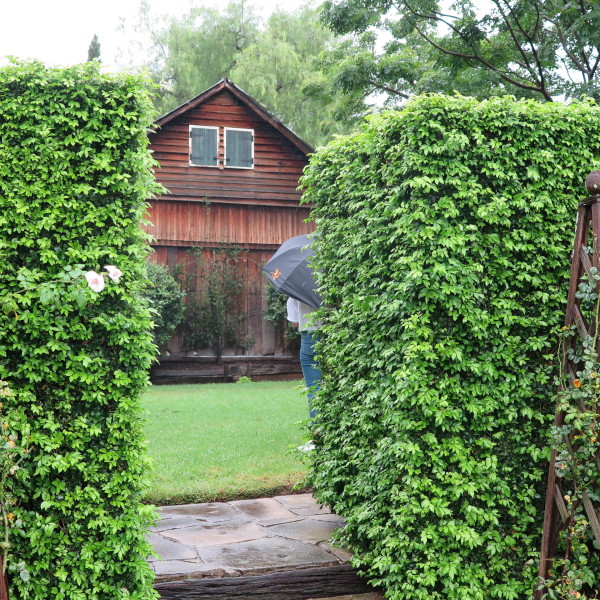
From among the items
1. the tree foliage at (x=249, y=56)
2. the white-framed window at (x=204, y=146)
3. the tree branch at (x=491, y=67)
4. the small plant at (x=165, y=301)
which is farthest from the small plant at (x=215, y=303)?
the tree foliage at (x=249, y=56)

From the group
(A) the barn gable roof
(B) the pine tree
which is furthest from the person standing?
(B) the pine tree

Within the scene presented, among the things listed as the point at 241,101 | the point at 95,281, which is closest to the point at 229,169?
the point at 241,101

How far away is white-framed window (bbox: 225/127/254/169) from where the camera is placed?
16.4 m

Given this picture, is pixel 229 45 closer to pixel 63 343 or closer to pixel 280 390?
pixel 280 390

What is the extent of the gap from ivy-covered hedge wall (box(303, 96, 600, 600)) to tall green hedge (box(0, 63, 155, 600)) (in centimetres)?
135

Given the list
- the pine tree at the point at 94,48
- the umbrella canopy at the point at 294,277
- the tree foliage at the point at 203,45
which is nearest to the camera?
the umbrella canopy at the point at 294,277

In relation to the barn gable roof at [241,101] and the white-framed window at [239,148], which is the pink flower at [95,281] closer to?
the barn gable roof at [241,101]

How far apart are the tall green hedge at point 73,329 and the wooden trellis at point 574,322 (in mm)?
2073

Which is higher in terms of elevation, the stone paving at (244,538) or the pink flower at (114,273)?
the pink flower at (114,273)

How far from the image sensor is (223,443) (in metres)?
7.89

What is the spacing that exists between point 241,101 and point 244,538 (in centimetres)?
1357

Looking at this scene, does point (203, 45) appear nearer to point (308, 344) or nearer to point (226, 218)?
point (226, 218)

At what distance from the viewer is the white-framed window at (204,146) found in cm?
1617

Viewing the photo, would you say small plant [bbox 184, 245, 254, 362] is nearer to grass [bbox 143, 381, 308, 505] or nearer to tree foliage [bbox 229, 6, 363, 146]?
grass [bbox 143, 381, 308, 505]
